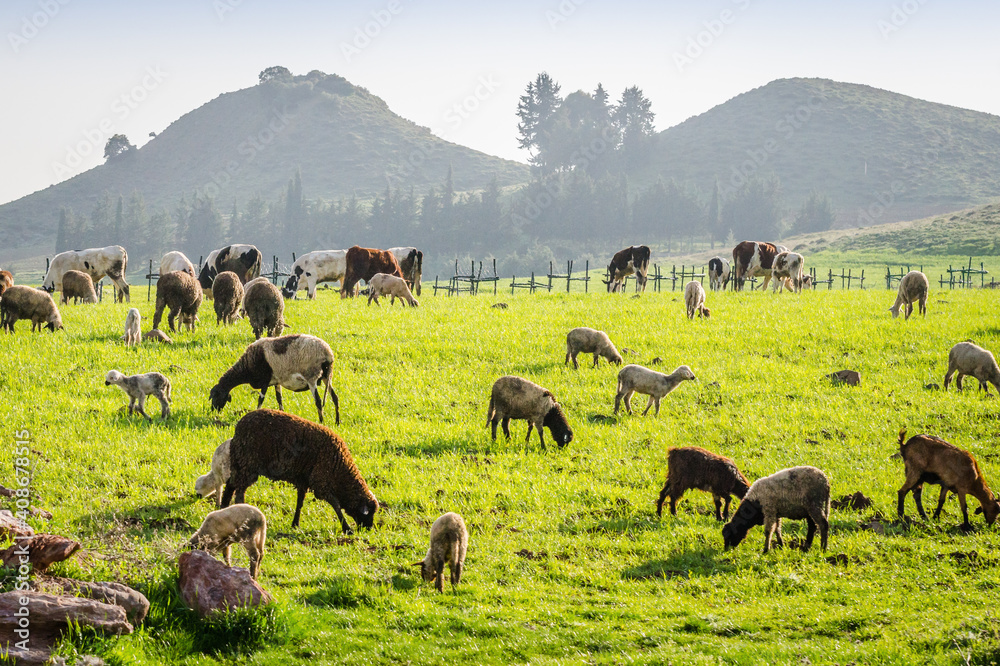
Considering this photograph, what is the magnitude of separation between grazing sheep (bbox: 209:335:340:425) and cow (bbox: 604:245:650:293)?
25.6m

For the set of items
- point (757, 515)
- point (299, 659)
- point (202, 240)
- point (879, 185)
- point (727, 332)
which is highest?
point (879, 185)

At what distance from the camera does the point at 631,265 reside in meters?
41.4

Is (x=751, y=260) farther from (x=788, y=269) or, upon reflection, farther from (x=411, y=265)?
(x=411, y=265)

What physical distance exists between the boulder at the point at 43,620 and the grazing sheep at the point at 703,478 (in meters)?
8.13

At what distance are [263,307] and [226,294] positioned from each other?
3.02 m

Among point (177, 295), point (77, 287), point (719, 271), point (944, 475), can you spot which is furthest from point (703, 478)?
point (719, 271)

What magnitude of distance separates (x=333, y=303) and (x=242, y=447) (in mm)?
17852

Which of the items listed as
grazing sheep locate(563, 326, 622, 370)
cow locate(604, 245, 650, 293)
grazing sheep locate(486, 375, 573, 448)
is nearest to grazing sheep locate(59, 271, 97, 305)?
grazing sheep locate(563, 326, 622, 370)

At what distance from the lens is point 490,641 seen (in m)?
8.52

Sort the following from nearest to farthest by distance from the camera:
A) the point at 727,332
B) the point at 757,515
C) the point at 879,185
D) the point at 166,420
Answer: the point at 757,515, the point at 166,420, the point at 727,332, the point at 879,185

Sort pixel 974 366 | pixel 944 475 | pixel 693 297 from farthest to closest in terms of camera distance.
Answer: pixel 693 297
pixel 974 366
pixel 944 475

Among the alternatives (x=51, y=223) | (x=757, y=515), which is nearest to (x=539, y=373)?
(x=757, y=515)

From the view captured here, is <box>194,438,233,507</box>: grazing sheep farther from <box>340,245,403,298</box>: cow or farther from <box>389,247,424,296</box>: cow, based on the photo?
<box>389,247,424,296</box>: cow

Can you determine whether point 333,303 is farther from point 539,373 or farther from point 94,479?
point 94,479
